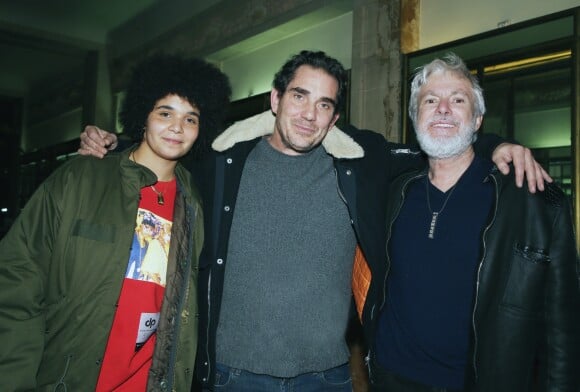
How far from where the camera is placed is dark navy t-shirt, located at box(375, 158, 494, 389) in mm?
2094

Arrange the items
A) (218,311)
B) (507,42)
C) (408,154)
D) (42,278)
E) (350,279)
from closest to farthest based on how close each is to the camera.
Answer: (42,278), (218,311), (350,279), (408,154), (507,42)

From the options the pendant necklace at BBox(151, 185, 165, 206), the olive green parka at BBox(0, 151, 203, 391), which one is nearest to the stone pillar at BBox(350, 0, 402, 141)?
the pendant necklace at BBox(151, 185, 165, 206)

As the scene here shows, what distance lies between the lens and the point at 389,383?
2223mm

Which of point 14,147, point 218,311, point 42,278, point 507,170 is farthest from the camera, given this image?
point 14,147

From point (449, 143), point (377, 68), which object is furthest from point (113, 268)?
point (377, 68)

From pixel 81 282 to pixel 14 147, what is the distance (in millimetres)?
15064

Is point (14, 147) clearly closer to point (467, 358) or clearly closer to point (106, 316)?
point (106, 316)

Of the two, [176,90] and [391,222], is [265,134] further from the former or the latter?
[391,222]

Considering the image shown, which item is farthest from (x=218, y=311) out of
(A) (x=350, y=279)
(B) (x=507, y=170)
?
(B) (x=507, y=170)

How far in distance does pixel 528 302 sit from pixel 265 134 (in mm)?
1597

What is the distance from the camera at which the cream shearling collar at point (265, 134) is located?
253 cm

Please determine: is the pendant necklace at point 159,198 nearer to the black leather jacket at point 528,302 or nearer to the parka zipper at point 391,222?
the parka zipper at point 391,222

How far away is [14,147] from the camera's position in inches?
576

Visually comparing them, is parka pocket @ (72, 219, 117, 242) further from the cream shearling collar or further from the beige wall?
the beige wall
